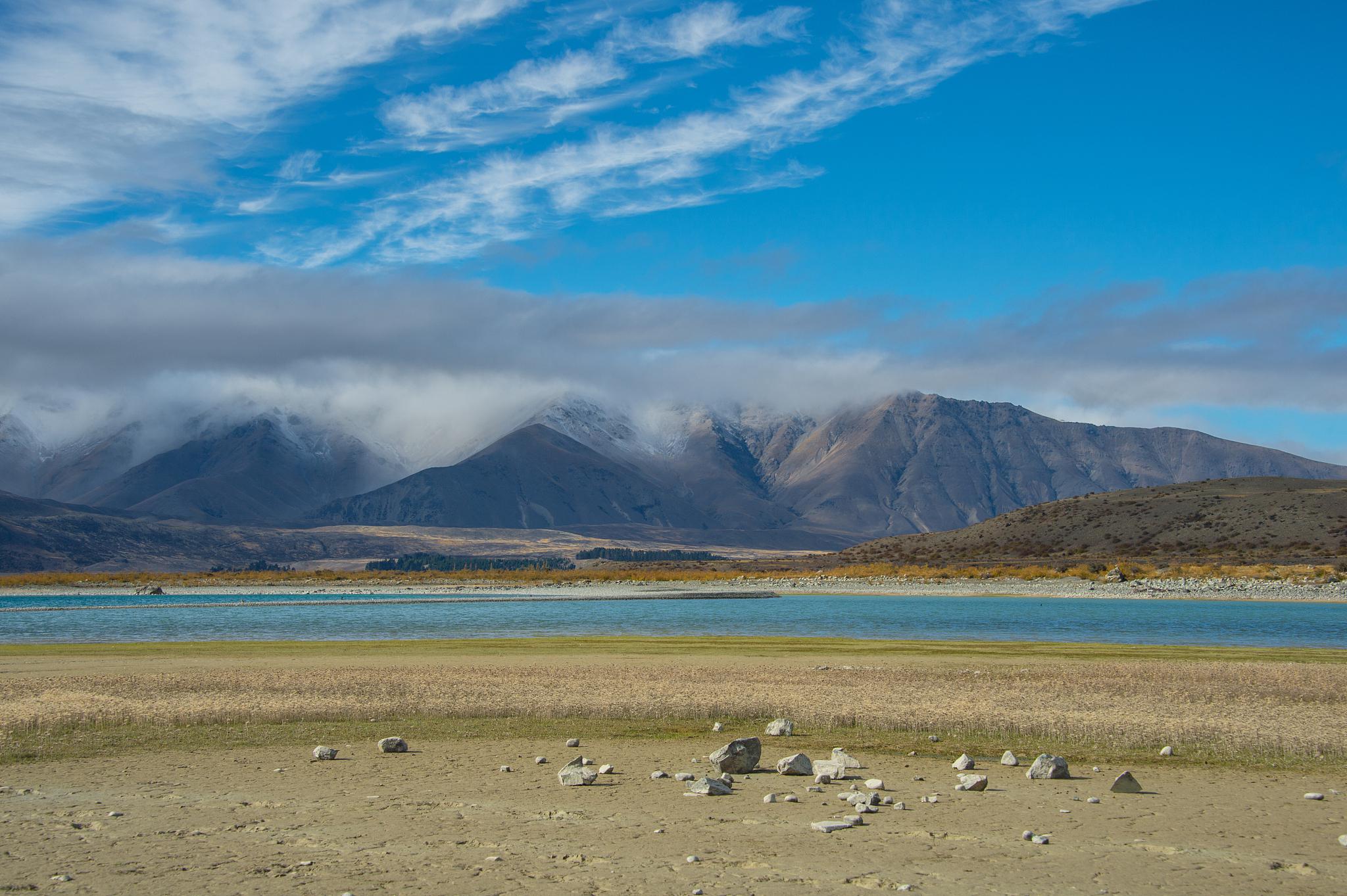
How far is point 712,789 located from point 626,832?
2.35 meters

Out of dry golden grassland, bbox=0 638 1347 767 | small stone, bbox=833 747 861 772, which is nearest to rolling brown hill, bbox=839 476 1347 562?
dry golden grassland, bbox=0 638 1347 767

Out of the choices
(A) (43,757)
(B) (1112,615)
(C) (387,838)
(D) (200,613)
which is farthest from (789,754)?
(D) (200,613)

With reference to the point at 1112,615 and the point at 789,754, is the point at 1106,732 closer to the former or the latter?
the point at 789,754

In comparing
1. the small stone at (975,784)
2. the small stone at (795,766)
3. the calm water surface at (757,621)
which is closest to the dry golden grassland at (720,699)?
the small stone at (795,766)

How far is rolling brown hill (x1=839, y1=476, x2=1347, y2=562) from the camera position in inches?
5098

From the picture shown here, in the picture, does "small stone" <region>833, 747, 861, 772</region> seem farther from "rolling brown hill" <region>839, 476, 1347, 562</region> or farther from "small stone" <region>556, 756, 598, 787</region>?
"rolling brown hill" <region>839, 476, 1347, 562</region>

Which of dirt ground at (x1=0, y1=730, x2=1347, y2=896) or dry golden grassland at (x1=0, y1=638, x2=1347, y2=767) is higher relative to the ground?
dirt ground at (x1=0, y1=730, x2=1347, y2=896)

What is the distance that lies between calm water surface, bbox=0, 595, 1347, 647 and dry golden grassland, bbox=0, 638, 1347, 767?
16607 millimetres

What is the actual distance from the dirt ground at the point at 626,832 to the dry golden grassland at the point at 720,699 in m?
2.70

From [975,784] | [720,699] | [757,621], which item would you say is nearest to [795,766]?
[975,784]

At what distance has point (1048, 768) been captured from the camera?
1683 centimetres

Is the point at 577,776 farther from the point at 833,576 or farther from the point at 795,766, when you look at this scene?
the point at 833,576

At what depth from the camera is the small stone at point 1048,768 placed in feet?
55.2

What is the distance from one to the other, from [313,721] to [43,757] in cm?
549
